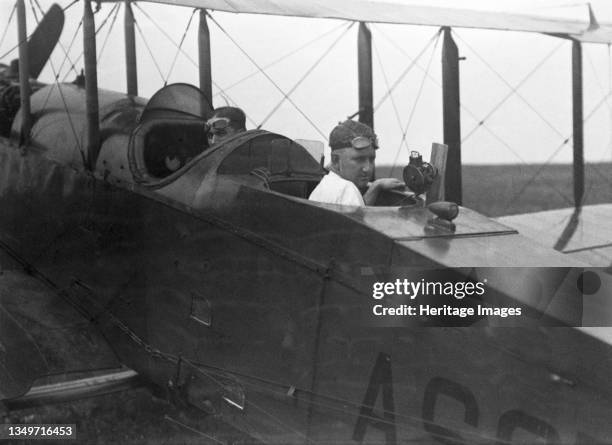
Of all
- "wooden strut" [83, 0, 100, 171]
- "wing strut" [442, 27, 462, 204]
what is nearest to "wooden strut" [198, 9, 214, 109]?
"wooden strut" [83, 0, 100, 171]

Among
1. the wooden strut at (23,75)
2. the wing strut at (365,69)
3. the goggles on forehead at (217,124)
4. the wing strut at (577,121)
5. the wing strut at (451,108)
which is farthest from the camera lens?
the wing strut at (577,121)

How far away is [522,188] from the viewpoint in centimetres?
2148

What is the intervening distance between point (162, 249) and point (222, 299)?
687 millimetres

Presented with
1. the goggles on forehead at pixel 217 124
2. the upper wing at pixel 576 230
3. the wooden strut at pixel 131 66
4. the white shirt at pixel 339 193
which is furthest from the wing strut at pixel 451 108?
the white shirt at pixel 339 193

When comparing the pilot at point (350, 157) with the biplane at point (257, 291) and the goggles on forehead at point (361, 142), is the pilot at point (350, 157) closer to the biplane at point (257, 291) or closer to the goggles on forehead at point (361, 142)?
the goggles on forehead at point (361, 142)

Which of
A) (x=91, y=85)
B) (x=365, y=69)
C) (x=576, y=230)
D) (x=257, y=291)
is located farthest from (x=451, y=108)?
(x=257, y=291)

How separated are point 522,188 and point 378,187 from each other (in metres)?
18.2

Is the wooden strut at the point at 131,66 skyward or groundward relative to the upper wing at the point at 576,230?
skyward

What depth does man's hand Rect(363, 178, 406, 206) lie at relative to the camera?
421cm

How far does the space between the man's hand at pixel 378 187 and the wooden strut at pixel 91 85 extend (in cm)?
223

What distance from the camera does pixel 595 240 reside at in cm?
895

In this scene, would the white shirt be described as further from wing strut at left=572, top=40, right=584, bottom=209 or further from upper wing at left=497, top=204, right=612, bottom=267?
wing strut at left=572, top=40, right=584, bottom=209

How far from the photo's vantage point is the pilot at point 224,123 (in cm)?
508

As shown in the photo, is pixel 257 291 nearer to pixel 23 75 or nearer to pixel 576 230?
pixel 23 75
